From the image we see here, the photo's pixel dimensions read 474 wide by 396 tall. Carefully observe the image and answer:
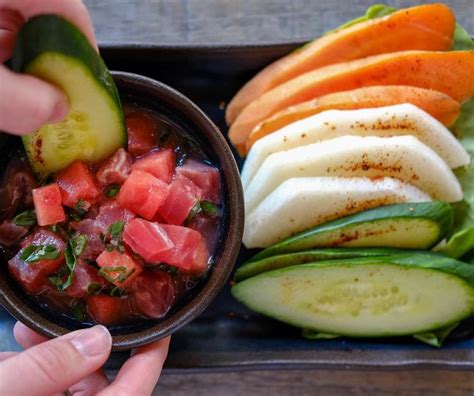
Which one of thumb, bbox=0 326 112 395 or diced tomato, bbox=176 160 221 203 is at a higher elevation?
diced tomato, bbox=176 160 221 203

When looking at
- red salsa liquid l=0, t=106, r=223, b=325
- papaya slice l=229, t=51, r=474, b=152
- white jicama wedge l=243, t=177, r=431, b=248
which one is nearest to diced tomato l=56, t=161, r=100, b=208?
red salsa liquid l=0, t=106, r=223, b=325

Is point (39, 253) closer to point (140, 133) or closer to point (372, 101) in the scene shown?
point (140, 133)

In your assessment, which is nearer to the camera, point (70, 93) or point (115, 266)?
point (70, 93)

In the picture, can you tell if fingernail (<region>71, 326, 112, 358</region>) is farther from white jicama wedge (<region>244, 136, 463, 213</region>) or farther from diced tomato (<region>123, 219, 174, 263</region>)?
white jicama wedge (<region>244, 136, 463, 213</region>)

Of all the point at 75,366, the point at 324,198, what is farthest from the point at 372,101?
the point at 75,366

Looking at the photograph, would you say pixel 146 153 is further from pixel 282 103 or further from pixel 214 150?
pixel 282 103
